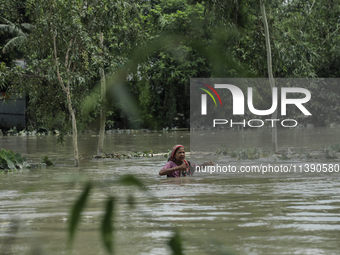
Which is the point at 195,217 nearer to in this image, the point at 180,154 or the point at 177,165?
the point at 180,154

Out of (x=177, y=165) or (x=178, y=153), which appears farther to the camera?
(x=177, y=165)

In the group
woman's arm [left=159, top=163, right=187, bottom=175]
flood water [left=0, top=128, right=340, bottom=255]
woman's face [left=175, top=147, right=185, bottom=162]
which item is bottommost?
flood water [left=0, top=128, right=340, bottom=255]

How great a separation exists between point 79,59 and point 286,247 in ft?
36.3

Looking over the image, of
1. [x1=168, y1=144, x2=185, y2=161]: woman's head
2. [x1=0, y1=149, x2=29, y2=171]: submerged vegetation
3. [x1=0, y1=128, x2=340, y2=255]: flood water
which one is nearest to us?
[x1=0, y1=128, x2=340, y2=255]: flood water

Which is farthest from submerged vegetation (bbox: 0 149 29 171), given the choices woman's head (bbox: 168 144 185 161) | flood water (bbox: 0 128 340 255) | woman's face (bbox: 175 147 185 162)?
woman's face (bbox: 175 147 185 162)

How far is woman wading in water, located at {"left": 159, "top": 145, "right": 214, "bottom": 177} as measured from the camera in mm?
9547

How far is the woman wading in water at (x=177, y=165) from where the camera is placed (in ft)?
31.3

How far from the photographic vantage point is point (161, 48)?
1252 mm

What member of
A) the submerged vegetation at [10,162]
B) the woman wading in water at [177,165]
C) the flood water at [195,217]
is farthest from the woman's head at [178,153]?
the submerged vegetation at [10,162]

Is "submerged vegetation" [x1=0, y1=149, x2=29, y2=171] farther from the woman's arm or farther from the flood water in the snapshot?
the woman's arm

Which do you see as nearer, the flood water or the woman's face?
the flood water

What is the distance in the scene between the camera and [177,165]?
989 centimetres

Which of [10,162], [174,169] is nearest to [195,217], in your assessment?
[174,169]

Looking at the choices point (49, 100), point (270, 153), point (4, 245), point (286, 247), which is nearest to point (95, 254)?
point (4, 245)
